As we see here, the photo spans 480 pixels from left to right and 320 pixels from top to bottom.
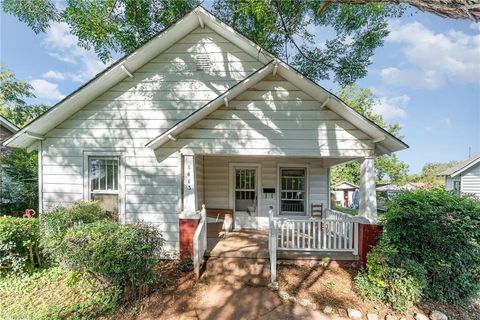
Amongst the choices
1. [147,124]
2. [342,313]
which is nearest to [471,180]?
[342,313]

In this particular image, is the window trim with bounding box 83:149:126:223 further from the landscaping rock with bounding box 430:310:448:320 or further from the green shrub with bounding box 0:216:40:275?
the landscaping rock with bounding box 430:310:448:320

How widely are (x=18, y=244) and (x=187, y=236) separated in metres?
3.99

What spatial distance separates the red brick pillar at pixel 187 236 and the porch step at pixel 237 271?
552 mm

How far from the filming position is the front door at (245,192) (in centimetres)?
856

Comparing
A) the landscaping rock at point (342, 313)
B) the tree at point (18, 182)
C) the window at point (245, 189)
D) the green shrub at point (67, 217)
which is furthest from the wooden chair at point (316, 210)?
the tree at point (18, 182)

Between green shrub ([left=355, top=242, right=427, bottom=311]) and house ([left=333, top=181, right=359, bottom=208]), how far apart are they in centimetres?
2246

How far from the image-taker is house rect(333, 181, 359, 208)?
25906 millimetres

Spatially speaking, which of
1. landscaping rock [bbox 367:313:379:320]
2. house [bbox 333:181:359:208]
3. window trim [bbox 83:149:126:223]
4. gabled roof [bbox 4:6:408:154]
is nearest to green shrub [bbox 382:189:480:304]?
landscaping rock [bbox 367:313:379:320]

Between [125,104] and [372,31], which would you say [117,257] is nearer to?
[125,104]

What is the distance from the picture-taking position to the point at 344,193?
89.2 ft

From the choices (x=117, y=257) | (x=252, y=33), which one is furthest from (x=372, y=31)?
(x=117, y=257)

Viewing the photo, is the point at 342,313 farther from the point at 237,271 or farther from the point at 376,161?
the point at 376,161

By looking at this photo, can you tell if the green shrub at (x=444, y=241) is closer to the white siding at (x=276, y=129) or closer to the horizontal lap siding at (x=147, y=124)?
the white siding at (x=276, y=129)

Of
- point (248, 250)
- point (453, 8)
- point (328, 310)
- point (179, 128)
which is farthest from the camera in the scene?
point (248, 250)
